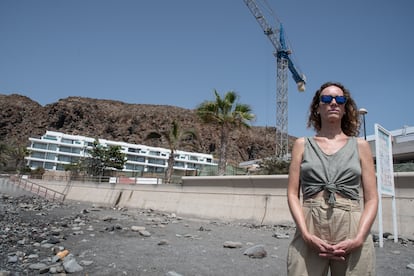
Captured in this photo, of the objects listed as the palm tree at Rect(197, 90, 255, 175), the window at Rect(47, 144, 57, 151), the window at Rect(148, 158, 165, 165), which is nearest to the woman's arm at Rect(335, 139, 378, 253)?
the palm tree at Rect(197, 90, 255, 175)

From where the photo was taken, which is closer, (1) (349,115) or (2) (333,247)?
(2) (333,247)

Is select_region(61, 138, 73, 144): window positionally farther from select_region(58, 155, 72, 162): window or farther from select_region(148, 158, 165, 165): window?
select_region(148, 158, 165, 165): window

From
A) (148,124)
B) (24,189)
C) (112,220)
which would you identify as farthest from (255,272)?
(148,124)

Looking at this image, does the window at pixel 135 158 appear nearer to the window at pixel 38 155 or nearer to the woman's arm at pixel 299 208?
the window at pixel 38 155

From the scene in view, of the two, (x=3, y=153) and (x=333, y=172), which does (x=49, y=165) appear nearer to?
(x=3, y=153)

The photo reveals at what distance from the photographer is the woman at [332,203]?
1495 millimetres

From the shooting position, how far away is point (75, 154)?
89938 millimetres

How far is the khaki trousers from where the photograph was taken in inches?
58.8

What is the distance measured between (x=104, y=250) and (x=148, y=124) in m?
123

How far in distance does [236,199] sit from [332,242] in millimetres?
11609

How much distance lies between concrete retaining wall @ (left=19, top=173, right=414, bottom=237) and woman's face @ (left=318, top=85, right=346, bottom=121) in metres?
7.82

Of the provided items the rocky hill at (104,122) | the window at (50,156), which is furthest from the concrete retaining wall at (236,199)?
the rocky hill at (104,122)

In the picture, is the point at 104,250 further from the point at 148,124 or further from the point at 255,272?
the point at 148,124

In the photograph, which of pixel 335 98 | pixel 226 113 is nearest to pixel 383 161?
pixel 335 98
